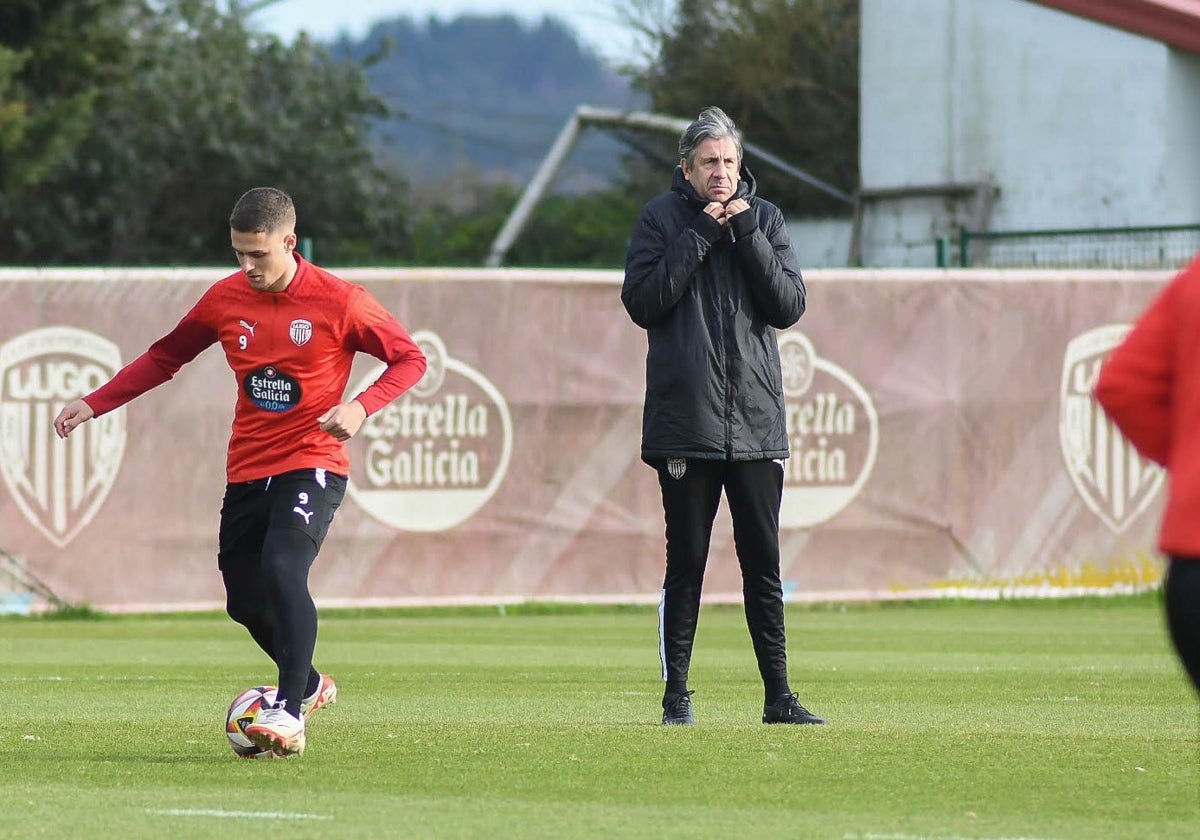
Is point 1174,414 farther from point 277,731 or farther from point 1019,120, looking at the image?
point 1019,120

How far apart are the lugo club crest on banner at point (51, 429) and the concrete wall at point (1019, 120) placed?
19091 mm

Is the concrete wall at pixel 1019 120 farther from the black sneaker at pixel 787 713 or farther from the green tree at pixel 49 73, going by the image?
the black sneaker at pixel 787 713

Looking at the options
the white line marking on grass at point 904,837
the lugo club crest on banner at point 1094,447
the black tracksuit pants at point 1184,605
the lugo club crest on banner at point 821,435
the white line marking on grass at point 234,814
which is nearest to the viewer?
the black tracksuit pants at point 1184,605

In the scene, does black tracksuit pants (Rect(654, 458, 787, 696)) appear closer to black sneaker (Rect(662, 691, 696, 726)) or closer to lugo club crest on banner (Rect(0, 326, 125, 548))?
black sneaker (Rect(662, 691, 696, 726))

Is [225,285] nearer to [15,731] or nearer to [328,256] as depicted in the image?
[15,731]

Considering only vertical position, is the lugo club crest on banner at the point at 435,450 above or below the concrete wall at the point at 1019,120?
below

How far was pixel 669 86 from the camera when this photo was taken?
4391 centimetres

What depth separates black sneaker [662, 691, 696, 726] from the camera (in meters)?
7.88

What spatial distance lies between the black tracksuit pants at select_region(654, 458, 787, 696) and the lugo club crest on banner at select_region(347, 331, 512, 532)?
693 cm

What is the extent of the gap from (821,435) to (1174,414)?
37.8ft

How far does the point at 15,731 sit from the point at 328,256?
35.7m

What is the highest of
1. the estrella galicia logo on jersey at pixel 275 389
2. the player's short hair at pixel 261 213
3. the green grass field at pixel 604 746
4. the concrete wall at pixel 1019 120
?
the concrete wall at pixel 1019 120

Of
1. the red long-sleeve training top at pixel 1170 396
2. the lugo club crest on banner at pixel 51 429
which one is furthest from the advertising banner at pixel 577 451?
the red long-sleeve training top at pixel 1170 396

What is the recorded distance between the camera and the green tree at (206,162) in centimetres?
4006
